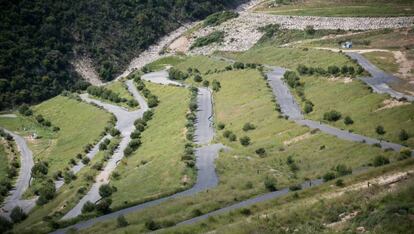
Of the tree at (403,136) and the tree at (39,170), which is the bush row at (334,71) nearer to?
the tree at (403,136)

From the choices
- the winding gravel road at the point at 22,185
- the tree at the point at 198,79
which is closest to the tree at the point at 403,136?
the winding gravel road at the point at 22,185

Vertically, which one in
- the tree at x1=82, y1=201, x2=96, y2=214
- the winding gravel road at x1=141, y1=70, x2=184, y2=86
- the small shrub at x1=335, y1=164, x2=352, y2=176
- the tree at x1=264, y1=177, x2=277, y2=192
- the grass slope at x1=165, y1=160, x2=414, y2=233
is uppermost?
the grass slope at x1=165, y1=160, x2=414, y2=233

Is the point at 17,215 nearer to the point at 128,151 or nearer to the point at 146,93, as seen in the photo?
the point at 128,151

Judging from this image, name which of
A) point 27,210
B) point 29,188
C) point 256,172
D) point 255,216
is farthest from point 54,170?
point 255,216

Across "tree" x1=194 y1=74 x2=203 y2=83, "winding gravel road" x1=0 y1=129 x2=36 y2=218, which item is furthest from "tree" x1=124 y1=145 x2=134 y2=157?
"tree" x1=194 y1=74 x2=203 y2=83

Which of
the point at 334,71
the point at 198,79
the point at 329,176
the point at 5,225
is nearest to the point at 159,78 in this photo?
the point at 198,79

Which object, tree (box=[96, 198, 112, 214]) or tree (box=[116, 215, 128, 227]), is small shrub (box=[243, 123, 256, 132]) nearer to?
tree (box=[96, 198, 112, 214])
